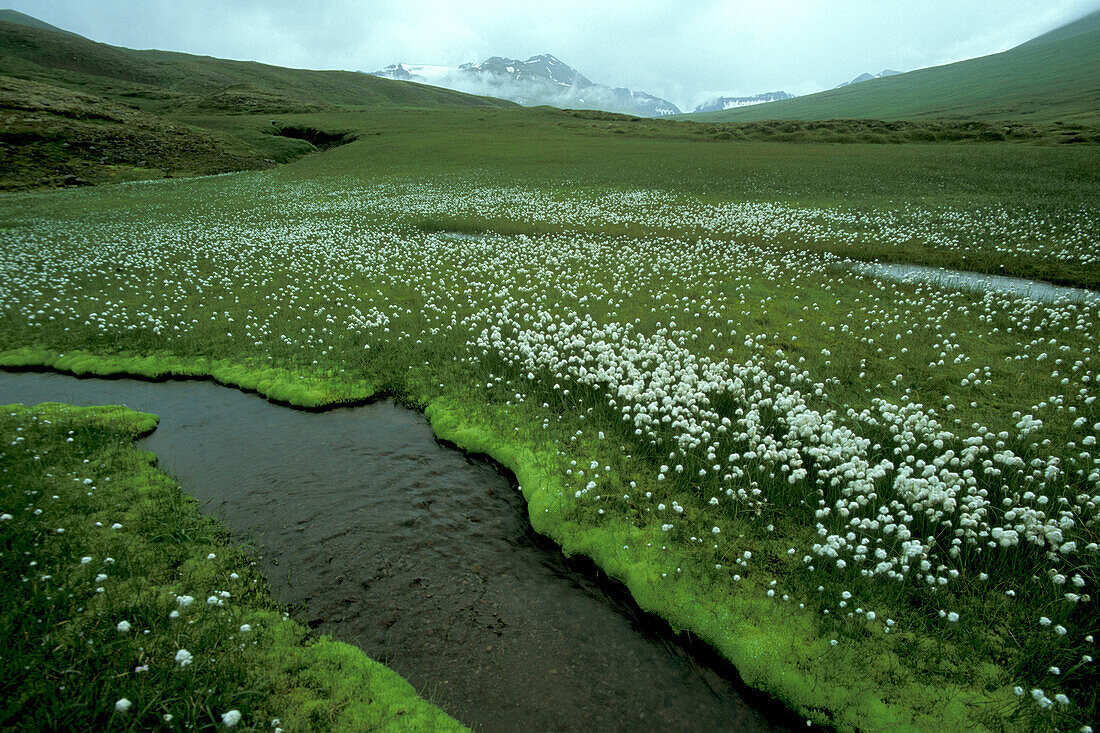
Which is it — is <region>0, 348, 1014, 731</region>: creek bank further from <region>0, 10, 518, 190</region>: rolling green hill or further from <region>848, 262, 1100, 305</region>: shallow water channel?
<region>0, 10, 518, 190</region>: rolling green hill

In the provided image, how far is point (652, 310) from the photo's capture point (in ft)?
50.0

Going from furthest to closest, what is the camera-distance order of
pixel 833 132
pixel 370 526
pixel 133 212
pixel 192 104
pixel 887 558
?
pixel 192 104
pixel 833 132
pixel 133 212
pixel 370 526
pixel 887 558

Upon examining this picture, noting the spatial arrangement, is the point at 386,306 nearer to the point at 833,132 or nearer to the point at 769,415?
the point at 769,415

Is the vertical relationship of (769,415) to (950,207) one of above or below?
below

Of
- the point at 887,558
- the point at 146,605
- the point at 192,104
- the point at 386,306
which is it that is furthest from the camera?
the point at 192,104

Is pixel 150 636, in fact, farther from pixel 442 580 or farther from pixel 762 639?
pixel 762 639

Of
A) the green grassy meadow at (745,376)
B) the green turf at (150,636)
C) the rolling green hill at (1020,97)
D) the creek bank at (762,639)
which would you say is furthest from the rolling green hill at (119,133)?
the rolling green hill at (1020,97)

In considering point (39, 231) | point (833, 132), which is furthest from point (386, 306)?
point (833, 132)

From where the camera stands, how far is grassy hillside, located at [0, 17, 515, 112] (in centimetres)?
11412

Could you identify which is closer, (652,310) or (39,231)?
(652,310)

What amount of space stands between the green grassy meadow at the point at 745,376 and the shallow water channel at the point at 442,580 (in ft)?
1.66

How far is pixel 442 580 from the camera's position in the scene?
269 inches

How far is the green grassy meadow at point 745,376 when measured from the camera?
5.78m

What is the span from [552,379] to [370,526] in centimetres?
513
